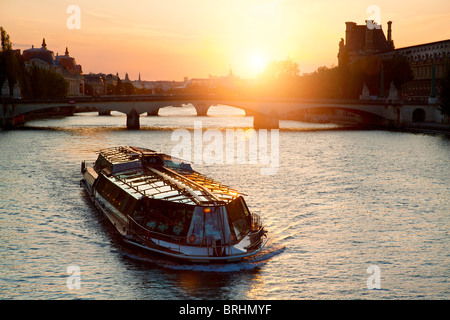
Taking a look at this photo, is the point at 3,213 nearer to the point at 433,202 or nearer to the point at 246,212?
the point at 246,212

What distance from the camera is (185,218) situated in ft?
63.3

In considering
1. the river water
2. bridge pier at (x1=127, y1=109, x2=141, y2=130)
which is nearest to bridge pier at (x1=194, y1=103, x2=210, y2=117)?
bridge pier at (x1=127, y1=109, x2=141, y2=130)

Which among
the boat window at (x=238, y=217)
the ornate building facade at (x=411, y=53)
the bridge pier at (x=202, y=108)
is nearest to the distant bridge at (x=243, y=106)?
the ornate building facade at (x=411, y=53)

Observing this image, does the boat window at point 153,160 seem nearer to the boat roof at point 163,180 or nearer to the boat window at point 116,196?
the boat roof at point 163,180

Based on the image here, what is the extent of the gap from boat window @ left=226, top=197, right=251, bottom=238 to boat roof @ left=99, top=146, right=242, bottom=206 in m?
0.26

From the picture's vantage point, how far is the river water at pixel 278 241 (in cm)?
1831

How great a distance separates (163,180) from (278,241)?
17.1 feet

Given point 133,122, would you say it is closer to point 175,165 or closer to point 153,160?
point 153,160

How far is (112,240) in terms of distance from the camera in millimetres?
23281

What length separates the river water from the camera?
18.3 meters
